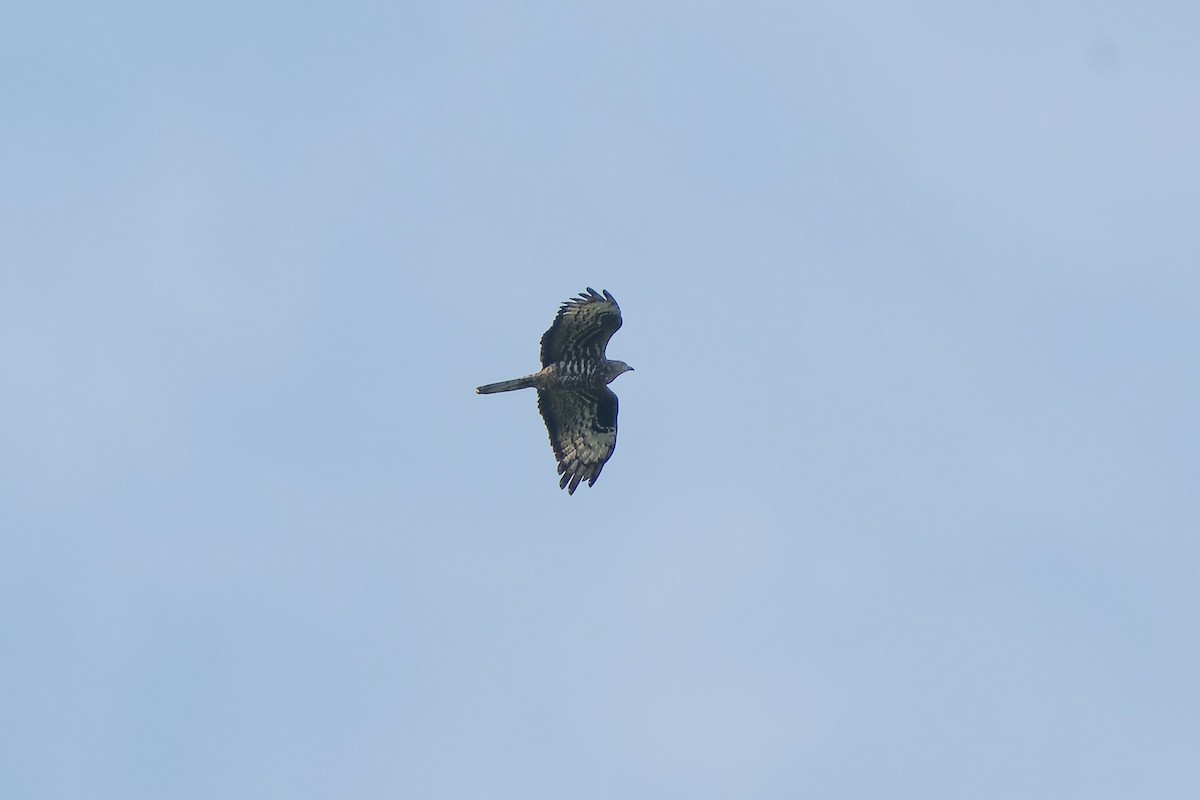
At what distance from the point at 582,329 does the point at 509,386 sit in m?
1.59

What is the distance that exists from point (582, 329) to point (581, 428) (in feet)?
5.84

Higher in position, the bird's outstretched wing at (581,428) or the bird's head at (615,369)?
the bird's head at (615,369)

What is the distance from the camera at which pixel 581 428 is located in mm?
66688

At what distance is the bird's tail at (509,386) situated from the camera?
66.3m

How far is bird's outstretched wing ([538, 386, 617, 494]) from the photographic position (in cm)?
6650

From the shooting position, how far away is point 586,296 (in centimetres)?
6562

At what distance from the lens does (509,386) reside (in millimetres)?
→ 66438

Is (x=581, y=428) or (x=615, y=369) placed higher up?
(x=615, y=369)

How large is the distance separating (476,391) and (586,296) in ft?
8.45

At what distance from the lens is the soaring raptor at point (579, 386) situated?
65812 mm

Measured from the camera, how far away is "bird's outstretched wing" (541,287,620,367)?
6562cm

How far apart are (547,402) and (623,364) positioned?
1.40 m

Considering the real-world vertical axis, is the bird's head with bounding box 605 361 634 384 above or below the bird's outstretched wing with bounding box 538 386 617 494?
above

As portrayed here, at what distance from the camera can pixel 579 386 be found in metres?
66.4
